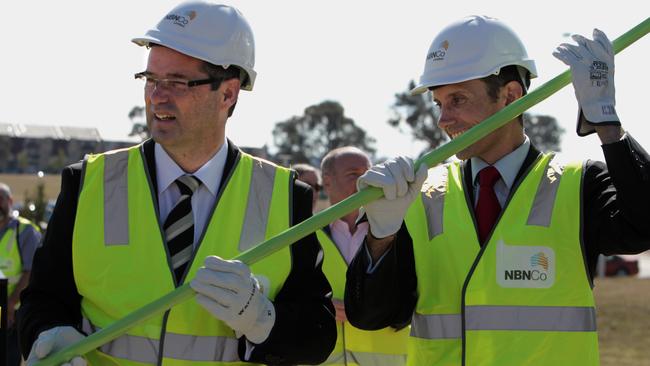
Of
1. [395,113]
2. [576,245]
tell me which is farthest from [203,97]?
[395,113]

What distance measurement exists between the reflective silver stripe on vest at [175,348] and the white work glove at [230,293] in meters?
0.18

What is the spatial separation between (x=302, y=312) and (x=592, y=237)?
1.03 meters

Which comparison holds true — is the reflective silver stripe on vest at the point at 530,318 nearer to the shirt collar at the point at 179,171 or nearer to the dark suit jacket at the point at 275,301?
the dark suit jacket at the point at 275,301

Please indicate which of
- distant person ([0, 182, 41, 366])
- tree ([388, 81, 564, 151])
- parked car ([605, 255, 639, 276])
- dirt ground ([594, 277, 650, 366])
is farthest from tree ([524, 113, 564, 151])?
distant person ([0, 182, 41, 366])

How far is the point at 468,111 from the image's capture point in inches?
155

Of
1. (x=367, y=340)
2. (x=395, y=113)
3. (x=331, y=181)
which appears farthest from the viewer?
(x=395, y=113)

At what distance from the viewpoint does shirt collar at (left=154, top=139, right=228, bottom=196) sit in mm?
3777

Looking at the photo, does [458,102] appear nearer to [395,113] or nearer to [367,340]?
[367,340]

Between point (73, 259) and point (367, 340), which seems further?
point (367, 340)

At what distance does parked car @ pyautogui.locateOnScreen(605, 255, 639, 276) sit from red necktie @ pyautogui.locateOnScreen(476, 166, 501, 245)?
113 ft

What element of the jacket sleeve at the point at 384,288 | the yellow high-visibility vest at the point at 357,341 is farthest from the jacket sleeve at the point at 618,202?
the yellow high-visibility vest at the point at 357,341

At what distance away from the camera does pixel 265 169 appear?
390cm

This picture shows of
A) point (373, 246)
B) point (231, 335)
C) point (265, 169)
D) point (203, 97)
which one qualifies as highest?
point (203, 97)

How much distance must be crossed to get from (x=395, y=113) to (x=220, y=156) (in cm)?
5963
